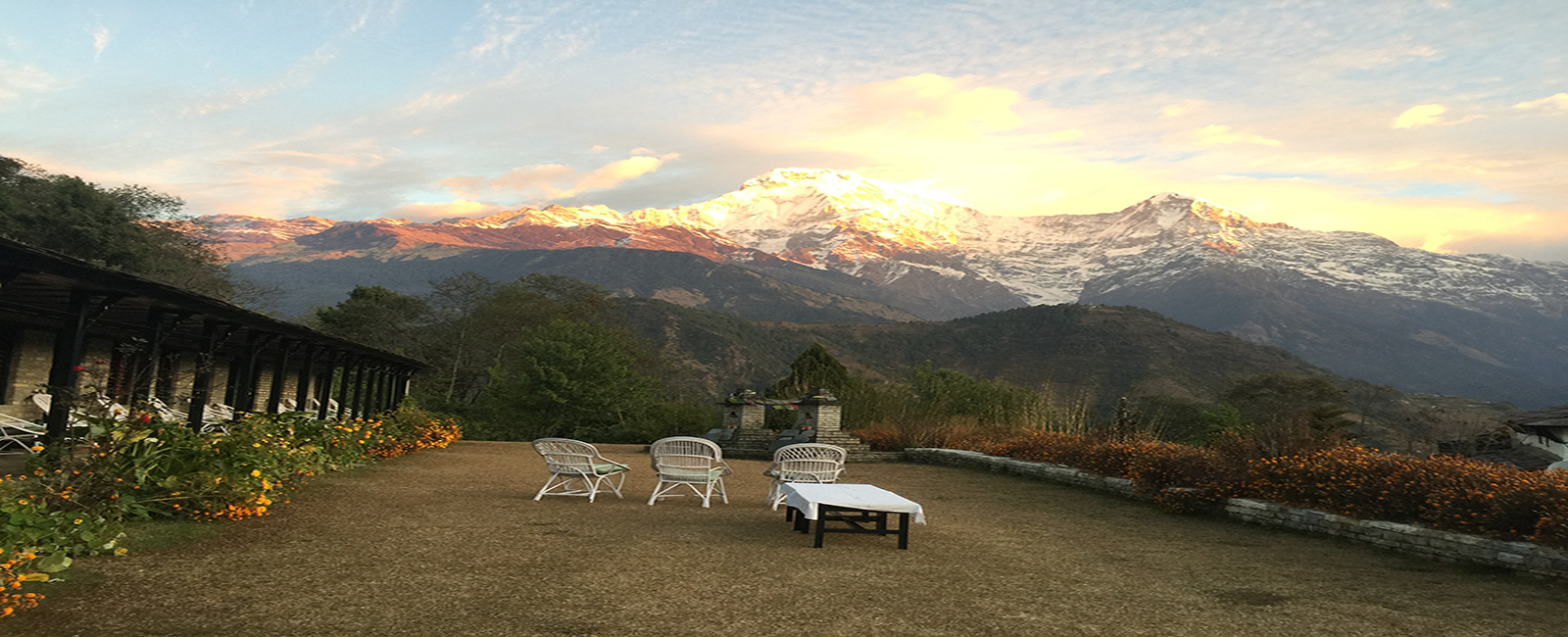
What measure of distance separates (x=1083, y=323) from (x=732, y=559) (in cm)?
8472

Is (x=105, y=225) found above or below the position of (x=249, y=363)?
above

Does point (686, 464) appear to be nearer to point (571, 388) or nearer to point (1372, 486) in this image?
point (1372, 486)

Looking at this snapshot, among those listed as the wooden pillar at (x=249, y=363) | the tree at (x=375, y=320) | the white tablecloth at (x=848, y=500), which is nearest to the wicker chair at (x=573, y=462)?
the white tablecloth at (x=848, y=500)

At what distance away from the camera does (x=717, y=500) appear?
9.46m

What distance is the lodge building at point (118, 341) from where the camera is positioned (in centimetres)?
589

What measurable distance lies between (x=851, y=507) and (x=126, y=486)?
5087 millimetres

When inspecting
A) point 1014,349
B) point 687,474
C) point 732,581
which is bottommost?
point 732,581

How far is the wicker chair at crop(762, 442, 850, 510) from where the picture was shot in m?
8.87

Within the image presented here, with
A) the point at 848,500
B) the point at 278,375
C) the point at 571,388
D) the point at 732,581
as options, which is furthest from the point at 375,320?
the point at 732,581

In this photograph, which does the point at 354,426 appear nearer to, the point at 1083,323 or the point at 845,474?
the point at 845,474

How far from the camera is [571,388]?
73.6 ft

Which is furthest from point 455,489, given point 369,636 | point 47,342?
point 47,342

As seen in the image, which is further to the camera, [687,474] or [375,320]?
[375,320]


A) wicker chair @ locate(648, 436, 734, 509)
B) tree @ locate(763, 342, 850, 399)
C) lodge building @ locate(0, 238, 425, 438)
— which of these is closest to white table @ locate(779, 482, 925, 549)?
wicker chair @ locate(648, 436, 734, 509)
